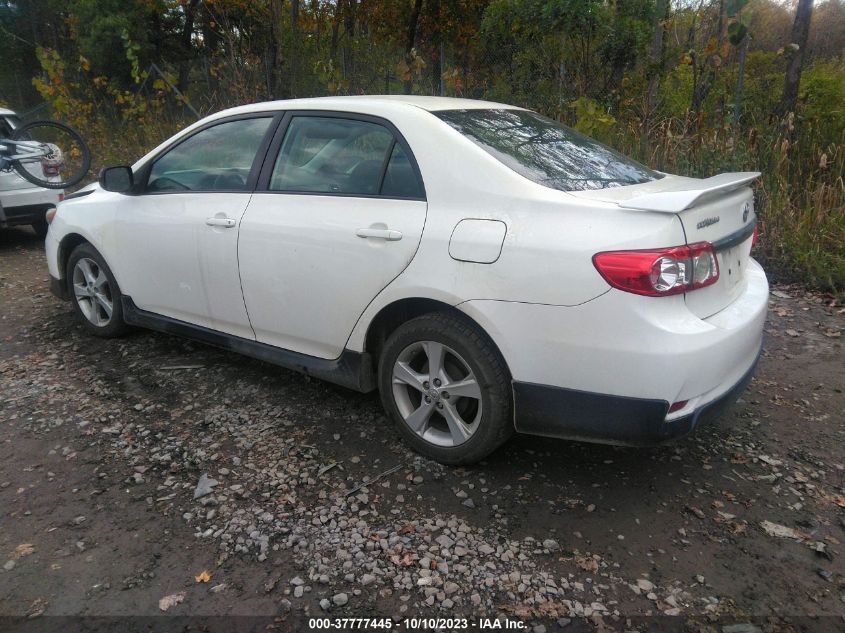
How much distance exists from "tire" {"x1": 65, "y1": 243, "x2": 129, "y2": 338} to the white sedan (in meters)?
0.56

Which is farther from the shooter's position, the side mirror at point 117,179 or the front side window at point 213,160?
the side mirror at point 117,179

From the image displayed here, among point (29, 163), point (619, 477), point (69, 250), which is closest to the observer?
→ point (619, 477)

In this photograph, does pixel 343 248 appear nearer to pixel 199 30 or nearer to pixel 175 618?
pixel 175 618

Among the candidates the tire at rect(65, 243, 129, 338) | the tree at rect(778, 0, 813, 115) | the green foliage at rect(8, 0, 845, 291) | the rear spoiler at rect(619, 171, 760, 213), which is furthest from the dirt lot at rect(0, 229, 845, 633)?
the tree at rect(778, 0, 813, 115)

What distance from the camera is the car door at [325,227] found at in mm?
3115

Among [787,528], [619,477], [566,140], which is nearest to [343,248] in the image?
[566,140]

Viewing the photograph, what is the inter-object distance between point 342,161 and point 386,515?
1.75 meters

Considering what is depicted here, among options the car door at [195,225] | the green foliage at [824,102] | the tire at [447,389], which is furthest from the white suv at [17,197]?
the green foliage at [824,102]

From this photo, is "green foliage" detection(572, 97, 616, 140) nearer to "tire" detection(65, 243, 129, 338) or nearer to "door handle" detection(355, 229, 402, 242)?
"door handle" detection(355, 229, 402, 242)

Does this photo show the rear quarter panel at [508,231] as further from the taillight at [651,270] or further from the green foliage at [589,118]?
the green foliage at [589,118]

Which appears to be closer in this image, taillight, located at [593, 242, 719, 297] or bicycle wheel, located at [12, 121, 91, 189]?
taillight, located at [593, 242, 719, 297]

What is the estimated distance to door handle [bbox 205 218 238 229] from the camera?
145 inches

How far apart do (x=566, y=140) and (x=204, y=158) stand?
216 cm

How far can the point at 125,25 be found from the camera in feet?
58.2
